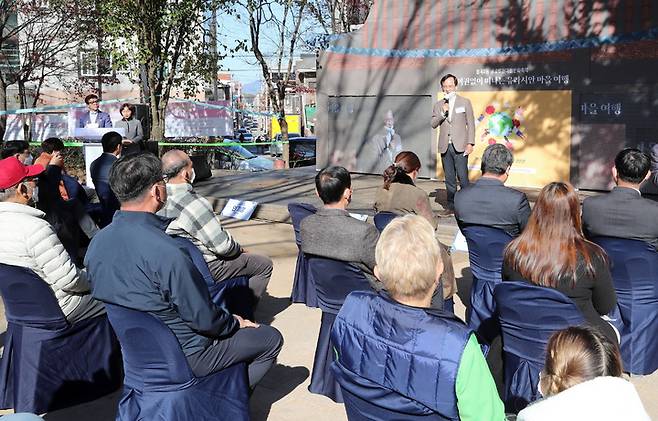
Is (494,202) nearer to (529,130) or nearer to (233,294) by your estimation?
(233,294)

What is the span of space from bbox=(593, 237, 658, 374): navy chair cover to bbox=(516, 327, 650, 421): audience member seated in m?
2.40

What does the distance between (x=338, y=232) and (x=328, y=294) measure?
0.38 meters

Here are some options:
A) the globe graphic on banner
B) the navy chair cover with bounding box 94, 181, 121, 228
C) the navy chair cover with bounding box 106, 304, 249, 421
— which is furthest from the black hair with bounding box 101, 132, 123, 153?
the globe graphic on banner

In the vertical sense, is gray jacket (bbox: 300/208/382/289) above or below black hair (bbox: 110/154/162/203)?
below

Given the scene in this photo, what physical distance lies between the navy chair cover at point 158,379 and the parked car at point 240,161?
19803 millimetres

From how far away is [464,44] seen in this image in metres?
14.1

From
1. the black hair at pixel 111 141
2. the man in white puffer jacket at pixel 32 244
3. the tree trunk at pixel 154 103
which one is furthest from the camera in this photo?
the tree trunk at pixel 154 103

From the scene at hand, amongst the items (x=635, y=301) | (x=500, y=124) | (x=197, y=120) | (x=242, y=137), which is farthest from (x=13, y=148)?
(x=242, y=137)

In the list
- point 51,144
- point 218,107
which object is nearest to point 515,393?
point 51,144

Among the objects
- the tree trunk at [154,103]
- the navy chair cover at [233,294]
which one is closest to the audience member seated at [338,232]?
the navy chair cover at [233,294]

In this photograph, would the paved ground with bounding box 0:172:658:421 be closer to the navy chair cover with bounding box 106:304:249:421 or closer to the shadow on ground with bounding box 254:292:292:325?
the shadow on ground with bounding box 254:292:292:325

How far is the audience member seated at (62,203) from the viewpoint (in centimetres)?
593

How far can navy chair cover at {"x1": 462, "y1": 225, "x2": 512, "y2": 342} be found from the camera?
5211mm

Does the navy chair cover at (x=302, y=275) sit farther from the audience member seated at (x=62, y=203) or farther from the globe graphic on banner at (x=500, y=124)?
the globe graphic on banner at (x=500, y=124)
